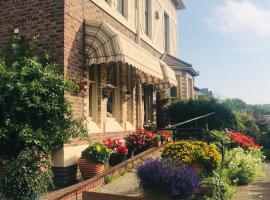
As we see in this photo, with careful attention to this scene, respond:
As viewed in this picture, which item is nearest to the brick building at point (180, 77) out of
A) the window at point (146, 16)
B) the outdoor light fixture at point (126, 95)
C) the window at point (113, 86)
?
the window at point (146, 16)

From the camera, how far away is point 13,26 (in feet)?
31.2

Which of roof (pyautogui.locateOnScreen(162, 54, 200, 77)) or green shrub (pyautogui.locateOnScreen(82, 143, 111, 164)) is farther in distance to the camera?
roof (pyautogui.locateOnScreen(162, 54, 200, 77))

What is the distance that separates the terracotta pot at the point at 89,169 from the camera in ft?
27.6

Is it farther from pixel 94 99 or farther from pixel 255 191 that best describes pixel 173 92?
pixel 255 191

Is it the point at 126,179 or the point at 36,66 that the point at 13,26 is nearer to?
the point at 36,66

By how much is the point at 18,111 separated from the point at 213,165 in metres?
4.46

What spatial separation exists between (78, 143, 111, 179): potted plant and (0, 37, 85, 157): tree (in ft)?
1.92

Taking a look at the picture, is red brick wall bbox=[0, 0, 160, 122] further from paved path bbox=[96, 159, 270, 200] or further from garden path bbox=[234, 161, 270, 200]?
garden path bbox=[234, 161, 270, 200]

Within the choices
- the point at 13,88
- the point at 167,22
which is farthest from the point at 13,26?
the point at 167,22

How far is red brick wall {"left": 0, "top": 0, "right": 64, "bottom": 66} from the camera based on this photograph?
28.9ft

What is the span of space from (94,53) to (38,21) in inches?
66.1

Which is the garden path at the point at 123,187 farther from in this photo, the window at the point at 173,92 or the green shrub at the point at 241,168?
the window at the point at 173,92

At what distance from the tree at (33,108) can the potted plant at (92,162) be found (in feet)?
1.92

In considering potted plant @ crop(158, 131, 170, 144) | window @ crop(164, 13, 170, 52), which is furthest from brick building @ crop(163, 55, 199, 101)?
potted plant @ crop(158, 131, 170, 144)
